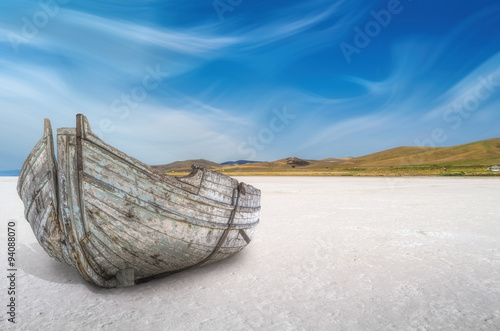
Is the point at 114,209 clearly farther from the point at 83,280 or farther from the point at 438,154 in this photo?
the point at 438,154

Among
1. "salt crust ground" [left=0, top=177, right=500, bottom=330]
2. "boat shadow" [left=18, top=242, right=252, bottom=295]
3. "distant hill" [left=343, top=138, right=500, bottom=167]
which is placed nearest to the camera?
"salt crust ground" [left=0, top=177, right=500, bottom=330]

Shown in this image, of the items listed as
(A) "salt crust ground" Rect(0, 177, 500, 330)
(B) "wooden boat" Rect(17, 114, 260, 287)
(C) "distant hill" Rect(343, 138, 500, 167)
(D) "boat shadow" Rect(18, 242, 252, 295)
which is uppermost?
(C) "distant hill" Rect(343, 138, 500, 167)

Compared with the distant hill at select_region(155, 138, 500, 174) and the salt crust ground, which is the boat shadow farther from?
the distant hill at select_region(155, 138, 500, 174)

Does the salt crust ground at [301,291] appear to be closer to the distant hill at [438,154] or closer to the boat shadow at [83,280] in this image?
the boat shadow at [83,280]

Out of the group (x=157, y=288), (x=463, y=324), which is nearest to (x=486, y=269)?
(x=463, y=324)

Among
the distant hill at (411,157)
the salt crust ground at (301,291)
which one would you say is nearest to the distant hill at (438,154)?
the distant hill at (411,157)

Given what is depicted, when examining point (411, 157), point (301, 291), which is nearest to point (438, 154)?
point (411, 157)

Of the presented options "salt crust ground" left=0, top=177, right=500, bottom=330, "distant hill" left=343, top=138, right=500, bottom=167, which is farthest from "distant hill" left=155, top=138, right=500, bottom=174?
"salt crust ground" left=0, top=177, right=500, bottom=330

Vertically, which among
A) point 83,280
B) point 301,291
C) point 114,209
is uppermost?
point 114,209

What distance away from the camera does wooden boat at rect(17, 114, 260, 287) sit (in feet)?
10.8

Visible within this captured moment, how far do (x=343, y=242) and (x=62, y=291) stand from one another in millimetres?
5404

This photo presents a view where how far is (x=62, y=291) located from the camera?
4.02 metres

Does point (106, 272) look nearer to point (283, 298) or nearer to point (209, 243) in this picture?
point (209, 243)

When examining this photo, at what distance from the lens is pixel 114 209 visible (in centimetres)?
337
